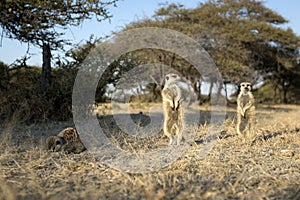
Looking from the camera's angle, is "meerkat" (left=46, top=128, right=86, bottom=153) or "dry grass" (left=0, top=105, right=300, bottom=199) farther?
"meerkat" (left=46, top=128, right=86, bottom=153)

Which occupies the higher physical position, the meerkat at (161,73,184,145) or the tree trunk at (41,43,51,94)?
the tree trunk at (41,43,51,94)

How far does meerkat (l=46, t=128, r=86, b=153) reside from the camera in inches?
170

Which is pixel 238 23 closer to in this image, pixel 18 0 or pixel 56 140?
pixel 18 0

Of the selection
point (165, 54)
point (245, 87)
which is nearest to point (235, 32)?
point (165, 54)

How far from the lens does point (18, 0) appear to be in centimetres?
662

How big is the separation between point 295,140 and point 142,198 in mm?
3305

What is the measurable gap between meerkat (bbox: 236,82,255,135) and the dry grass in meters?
0.55

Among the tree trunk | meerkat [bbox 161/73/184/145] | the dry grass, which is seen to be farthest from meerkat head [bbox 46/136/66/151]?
the tree trunk

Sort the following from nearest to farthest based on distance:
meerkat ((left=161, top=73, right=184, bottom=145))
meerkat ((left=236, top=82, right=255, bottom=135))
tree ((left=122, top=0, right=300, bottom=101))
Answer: meerkat ((left=161, top=73, right=184, bottom=145)) → meerkat ((left=236, top=82, right=255, bottom=135)) → tree ((left=122, top=0, right=300, bottom=101))

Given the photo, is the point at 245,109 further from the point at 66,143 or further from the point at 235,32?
the point at 235,32

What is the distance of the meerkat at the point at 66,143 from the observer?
432 centimetres

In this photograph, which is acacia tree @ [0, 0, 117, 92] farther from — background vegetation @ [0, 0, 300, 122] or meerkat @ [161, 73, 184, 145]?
meerkat @ [161, 73, 184, 145]

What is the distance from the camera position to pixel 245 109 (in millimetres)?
5094

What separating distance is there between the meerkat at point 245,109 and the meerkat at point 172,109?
0.94 metres
